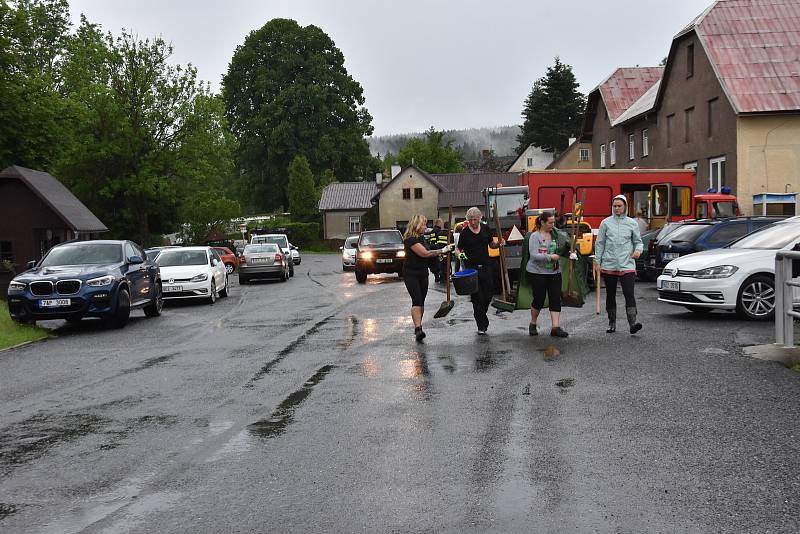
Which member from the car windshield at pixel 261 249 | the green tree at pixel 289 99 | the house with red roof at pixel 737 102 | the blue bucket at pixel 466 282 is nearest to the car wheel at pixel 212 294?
the car windshield at pixel 261 249

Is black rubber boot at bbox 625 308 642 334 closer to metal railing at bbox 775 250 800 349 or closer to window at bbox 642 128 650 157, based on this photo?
metal railing at bbox 775 250 800 349

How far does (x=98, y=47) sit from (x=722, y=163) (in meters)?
30.4

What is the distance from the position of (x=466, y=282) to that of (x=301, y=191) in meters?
67.7

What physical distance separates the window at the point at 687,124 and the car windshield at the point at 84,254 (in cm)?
2727

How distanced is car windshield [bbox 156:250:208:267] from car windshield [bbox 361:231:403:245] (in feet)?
24.5

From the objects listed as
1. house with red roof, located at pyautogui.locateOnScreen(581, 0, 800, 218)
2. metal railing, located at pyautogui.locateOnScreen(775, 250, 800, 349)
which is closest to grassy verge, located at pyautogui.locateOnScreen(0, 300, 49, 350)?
metal railing, located at pyautogui.locateOnScreen(775, 250, 800, 349)

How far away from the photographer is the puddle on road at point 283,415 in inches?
263

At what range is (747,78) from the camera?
108ft

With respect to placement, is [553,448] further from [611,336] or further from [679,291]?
[679,291]

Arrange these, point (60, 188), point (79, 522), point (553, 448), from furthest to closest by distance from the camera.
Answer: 1. point (60, 188)
2. point (553, 448)
3. point (79, 522)

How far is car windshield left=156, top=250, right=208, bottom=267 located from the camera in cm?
2281

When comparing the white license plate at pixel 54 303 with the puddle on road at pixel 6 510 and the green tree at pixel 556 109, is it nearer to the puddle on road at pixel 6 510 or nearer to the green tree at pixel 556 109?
the puddle on road at pixel 6 510

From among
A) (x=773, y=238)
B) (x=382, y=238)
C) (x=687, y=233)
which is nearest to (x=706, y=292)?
(x=773, y=238)

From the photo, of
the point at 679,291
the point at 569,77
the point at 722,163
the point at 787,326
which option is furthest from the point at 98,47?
the point at 569,77
